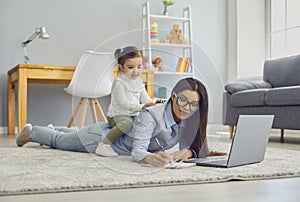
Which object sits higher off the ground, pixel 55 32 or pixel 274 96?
pixel 55 32

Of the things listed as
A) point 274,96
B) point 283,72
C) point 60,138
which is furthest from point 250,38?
point 60,138

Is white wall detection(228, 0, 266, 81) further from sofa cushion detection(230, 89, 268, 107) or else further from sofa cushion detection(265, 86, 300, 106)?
sofa cushion detection(265, 86, 300, 106)

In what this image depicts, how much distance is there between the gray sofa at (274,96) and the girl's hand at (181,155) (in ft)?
4.80

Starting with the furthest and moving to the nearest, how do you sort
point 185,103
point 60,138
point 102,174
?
point 60,138, point 185,103, point 102,174

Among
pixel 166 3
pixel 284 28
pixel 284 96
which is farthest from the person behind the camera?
pixel 166 3

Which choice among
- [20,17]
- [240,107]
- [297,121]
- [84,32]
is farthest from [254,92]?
[20,17]

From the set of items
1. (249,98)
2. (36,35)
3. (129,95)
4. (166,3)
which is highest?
(166,3)

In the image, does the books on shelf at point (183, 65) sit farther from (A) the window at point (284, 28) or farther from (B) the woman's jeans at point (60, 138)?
(A) the window at point (284, 28)

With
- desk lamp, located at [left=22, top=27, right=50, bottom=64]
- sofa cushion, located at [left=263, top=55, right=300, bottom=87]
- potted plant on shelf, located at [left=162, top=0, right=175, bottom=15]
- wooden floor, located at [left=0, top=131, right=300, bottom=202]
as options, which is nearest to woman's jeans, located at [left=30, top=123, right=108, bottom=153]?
wooden floor, located at [left=0, top=131, right=300, bottom=202]

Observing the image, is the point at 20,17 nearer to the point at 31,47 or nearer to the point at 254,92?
the point at 31,47

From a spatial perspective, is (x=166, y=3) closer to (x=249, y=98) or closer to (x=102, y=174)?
(x=249, y=98)

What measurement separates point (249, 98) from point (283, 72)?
48 cm

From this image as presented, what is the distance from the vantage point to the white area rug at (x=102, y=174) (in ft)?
3.94

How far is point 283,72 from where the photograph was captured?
12.7ft
